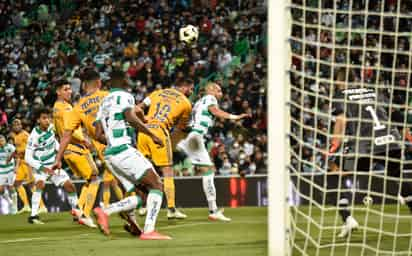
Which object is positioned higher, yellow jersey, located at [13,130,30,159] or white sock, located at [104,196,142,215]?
white sock, located at [104,196,142,215]

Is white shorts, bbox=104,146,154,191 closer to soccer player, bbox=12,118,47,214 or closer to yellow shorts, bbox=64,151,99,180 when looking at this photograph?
yellow shorts, bbox=64,151,99,180

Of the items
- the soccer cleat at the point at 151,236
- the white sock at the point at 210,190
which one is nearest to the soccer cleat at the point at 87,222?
the white sock at the point at 210,190

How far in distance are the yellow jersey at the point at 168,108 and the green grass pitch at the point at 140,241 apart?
5.01 ft

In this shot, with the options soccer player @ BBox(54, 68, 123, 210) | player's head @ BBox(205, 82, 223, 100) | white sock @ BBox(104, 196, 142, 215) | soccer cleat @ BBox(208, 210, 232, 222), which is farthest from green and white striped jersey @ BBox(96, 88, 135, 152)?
player's head @ BBox(205, 82, 223, 100)

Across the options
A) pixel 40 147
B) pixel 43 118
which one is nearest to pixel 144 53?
pixel 40 147

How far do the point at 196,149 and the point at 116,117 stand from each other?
154 inches

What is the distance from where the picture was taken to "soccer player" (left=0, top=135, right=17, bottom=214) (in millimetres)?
19156

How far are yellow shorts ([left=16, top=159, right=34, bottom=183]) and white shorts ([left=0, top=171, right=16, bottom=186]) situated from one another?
0.16 m

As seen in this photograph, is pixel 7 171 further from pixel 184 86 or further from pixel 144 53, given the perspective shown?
pixel 184 86

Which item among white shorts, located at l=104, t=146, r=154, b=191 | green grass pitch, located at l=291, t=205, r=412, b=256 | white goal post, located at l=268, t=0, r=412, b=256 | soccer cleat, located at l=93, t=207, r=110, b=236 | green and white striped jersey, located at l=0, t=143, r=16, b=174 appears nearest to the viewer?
white goal post, located at l=268, t=0, r=412, b=256

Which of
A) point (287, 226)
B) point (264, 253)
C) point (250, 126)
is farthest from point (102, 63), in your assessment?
point (287, 226)

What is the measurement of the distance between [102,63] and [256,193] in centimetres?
803

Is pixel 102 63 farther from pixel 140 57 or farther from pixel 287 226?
pixel 287 226

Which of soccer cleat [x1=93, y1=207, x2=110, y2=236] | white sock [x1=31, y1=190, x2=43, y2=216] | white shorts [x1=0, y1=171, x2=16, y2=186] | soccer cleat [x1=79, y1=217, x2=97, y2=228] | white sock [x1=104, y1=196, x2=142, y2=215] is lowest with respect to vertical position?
white shorts [x1=0, y1=171, x2=16, y2=186]
